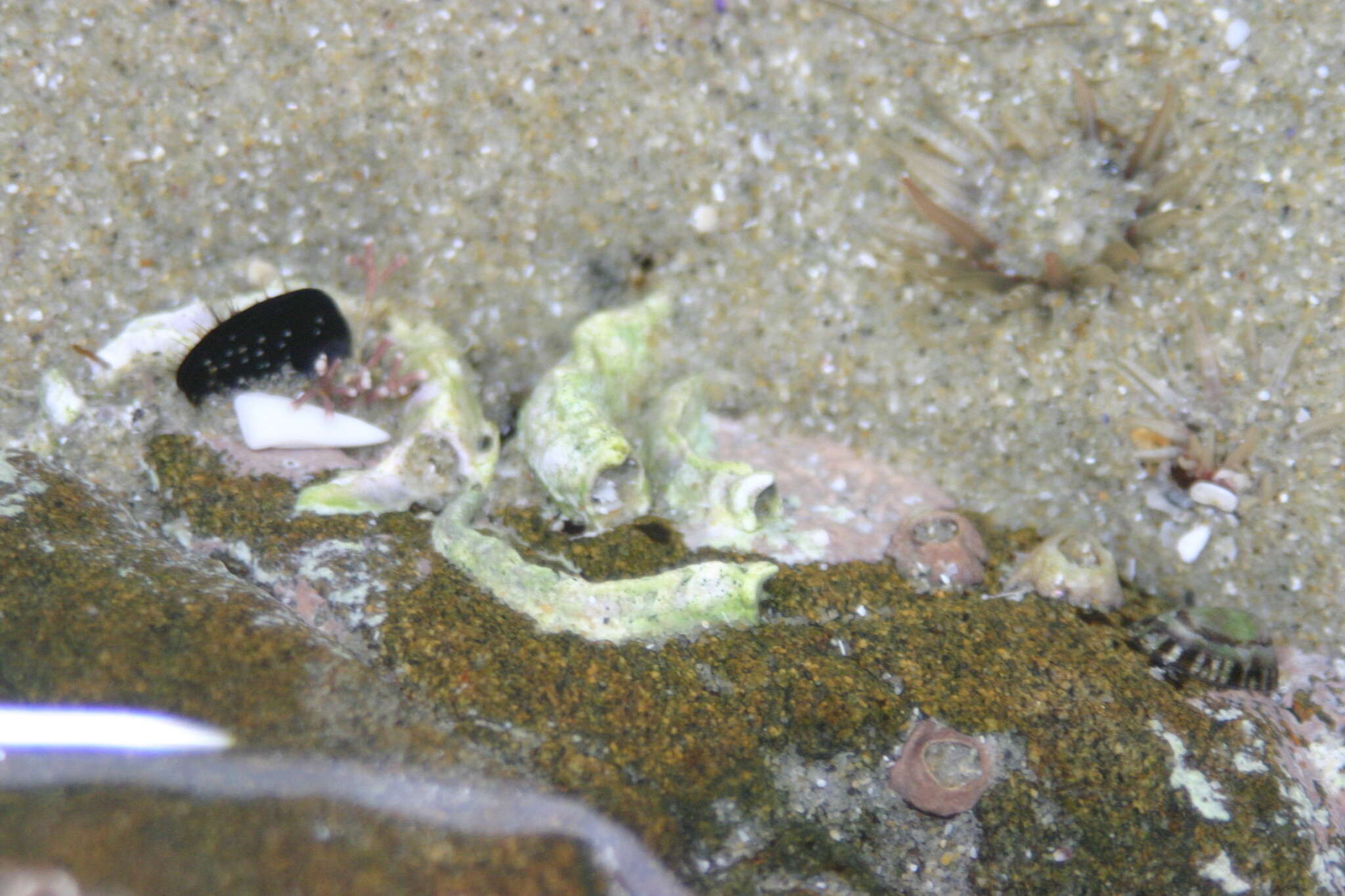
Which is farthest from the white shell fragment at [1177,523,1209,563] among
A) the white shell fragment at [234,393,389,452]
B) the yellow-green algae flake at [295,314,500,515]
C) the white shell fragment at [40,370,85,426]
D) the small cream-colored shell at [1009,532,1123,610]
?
the white shell fragment at [40,370,85,426]

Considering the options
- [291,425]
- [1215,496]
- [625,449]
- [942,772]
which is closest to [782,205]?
[625,449]

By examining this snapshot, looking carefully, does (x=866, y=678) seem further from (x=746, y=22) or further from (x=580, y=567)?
(x=746, y=22)

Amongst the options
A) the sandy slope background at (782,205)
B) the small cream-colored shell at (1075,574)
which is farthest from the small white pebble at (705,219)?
the small cream-colored shell at (1075,574)

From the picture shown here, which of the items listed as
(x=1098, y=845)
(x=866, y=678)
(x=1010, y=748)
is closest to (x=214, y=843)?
(x=866, y=678)

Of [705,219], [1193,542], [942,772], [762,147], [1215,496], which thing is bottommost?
[942,772]

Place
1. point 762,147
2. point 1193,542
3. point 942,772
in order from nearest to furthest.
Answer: point 942,772 → point 1193,542 → point 762,147

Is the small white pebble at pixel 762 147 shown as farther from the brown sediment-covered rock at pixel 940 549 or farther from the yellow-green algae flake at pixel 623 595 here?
the yellow-green algae flake at pixel 623 595

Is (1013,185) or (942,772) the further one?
(1013,185)

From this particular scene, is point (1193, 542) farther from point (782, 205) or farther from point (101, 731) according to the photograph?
point (101, 731)
